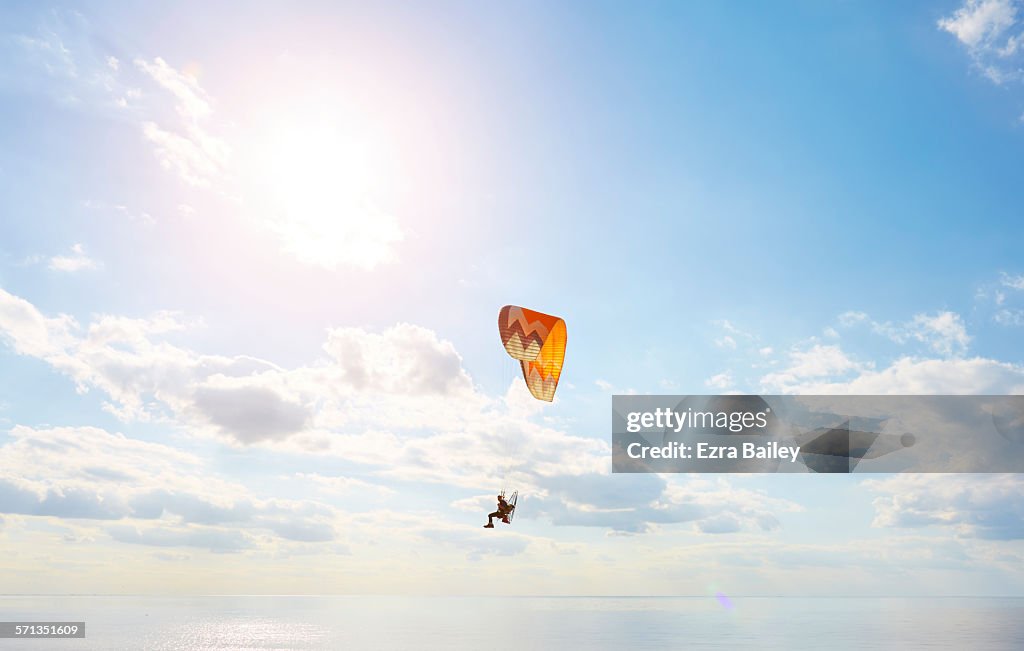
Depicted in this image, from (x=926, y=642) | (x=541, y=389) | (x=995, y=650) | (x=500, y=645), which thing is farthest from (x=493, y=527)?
(x=926, y=642)

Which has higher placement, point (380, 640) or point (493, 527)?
point (493, 527)

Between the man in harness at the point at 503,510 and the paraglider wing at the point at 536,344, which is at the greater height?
the paraglider wing at the point at 536,344

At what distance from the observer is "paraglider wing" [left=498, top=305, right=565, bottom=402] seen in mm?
40438

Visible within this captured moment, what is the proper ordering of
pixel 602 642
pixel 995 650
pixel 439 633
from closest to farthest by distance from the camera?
pixel 995 650 < pixel 602 642 < pixel 439 633

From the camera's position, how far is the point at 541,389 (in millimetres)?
42000

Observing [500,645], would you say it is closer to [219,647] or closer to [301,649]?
[301,649]

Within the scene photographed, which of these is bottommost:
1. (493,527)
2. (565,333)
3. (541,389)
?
(493,527)

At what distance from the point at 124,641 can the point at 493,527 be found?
488ft

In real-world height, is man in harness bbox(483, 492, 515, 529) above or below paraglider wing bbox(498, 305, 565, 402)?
below

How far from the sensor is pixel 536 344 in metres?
41.3

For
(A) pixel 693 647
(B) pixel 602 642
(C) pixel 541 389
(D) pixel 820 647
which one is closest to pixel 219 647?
(B) pixel 602 642

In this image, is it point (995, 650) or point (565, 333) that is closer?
point (565, 333)

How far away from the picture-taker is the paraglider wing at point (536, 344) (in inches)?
1592

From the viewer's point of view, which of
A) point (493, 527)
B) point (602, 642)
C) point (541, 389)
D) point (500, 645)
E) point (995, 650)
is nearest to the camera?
point (493, 527)
